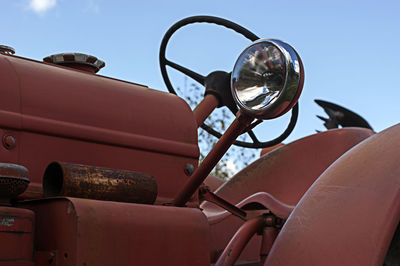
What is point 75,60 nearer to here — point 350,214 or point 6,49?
point 6,49

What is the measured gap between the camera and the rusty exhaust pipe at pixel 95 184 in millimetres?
1704

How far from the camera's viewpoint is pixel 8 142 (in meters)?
1.89

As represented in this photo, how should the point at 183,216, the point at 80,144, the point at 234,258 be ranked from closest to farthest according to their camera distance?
1. the point at 183,216
2. the point at 80,144
3. the point at 234,258

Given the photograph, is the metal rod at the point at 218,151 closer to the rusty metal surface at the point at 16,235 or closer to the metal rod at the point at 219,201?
the metal rod at the point at 219,201

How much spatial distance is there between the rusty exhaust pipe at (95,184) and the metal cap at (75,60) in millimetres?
699

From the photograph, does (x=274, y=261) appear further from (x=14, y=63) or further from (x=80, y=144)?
(x=14, y=63)

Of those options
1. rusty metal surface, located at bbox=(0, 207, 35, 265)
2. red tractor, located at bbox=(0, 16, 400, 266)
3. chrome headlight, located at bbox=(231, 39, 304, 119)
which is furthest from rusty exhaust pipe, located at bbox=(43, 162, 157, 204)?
chrome headlight, located at bbox=(231, 39, 304, 119)

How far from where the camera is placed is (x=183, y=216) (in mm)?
1864

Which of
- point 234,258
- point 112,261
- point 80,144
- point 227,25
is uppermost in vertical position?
point 227,25

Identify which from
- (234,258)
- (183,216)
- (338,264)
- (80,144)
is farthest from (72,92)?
(338,264)

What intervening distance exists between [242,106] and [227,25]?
42.2 inches

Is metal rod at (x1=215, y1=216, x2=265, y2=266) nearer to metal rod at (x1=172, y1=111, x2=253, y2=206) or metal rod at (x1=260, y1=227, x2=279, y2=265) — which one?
metal rod at (x1=260, y1=227, x2=279, y2=265)

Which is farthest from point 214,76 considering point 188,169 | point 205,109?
point 188,169

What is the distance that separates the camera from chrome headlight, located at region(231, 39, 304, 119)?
1.78 m
